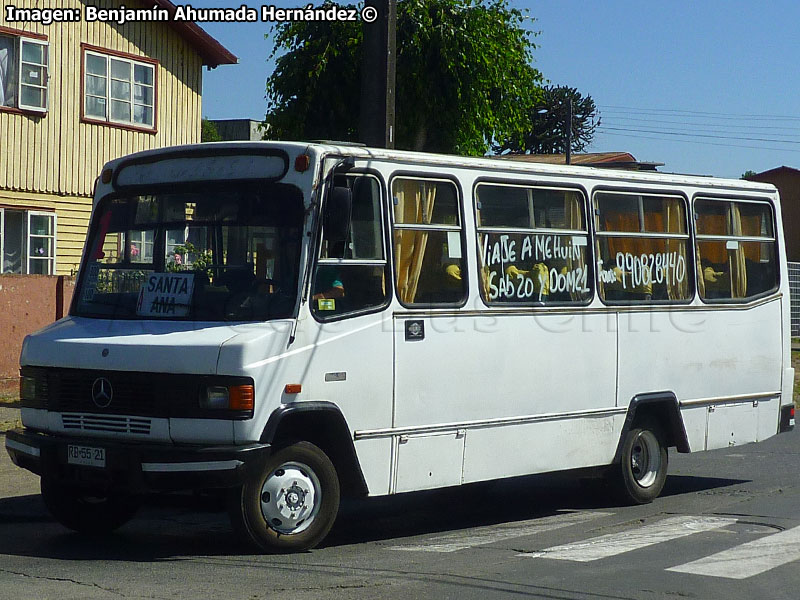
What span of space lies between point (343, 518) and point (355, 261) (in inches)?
96.6

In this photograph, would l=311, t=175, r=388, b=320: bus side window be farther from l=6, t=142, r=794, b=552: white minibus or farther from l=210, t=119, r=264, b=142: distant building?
l=210, t=119, r=264, b=142: distant building

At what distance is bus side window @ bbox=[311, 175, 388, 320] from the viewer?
8180 millimetres

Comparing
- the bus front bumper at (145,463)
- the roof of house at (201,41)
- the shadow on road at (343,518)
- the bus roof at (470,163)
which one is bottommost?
the shadow on road at (343,518)

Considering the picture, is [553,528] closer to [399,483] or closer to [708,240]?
[399,483]

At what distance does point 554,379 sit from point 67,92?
1473 centimetres

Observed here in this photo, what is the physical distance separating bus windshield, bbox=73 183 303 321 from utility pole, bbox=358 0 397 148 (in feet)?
13.9

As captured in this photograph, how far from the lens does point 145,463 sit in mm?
7691

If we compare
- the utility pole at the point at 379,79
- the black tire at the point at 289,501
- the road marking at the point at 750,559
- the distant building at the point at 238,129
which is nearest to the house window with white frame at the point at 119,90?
the utility pole at the point at 379,79

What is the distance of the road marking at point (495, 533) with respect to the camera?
849 centimetres

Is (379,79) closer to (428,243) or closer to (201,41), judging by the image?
(428,243)

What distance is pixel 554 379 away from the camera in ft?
31.8

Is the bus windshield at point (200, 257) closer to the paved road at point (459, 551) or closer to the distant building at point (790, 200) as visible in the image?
the paved road at point (459, 551)

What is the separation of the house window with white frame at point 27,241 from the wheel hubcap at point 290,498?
1438cm

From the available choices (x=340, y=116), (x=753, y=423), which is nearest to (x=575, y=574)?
(x=753, y=423)
